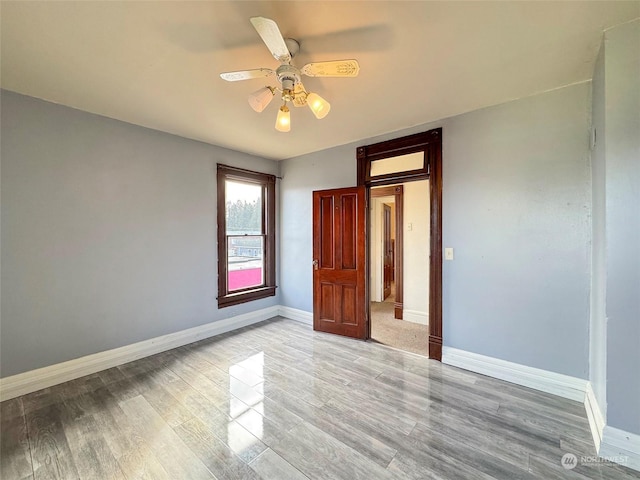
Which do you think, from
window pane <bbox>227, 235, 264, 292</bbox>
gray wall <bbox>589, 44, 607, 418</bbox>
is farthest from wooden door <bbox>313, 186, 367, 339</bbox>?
gray wall <bbox>589, 44, 607, 418</bbox>

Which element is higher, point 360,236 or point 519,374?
point 360,236

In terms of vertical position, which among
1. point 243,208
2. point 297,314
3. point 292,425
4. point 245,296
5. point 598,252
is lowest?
point 292,425

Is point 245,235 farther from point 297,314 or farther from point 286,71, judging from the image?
point 286,71

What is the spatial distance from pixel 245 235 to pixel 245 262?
45cm

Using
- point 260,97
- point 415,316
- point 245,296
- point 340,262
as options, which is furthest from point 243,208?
point 415,316

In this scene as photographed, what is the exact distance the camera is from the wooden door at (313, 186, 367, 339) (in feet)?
11.7

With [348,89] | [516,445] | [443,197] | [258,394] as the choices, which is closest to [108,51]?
[348,89]

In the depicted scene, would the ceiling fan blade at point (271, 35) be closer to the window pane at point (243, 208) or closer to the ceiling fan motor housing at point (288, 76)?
the ceiling fan motor housing at point (288, 76)

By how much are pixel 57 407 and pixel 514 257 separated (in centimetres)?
426

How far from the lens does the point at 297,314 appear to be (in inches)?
171

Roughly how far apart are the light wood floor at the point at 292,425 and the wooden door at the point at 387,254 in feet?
10.9

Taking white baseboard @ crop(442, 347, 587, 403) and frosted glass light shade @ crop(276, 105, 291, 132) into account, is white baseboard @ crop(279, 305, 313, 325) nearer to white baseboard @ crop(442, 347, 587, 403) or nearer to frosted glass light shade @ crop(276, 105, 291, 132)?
white baseboard @ crop(442, 347, 587, 403)

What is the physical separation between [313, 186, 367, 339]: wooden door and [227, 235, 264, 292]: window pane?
1.09 meters

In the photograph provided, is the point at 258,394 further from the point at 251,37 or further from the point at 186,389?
the point at 251,37
